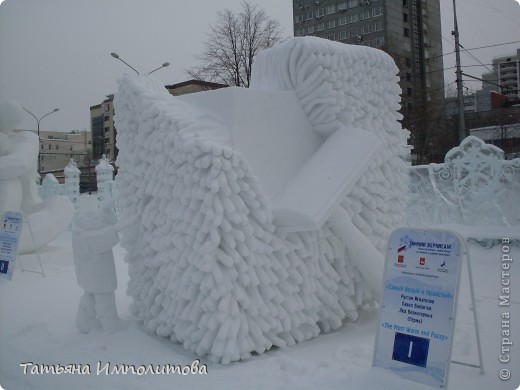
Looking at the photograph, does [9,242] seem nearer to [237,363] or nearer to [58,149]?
[237,363]

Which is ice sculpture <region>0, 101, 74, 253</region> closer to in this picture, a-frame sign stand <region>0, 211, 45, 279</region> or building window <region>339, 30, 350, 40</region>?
a-frame sign stand <region>0, 211, 45, 279</region>

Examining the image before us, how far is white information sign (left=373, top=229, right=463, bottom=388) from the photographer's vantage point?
10.1ft

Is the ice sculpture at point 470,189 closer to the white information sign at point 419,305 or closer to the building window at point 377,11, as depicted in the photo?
the white information sign at point 419,305

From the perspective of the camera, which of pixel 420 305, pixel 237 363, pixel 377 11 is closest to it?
pixel 420 305

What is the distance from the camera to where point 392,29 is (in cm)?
2278

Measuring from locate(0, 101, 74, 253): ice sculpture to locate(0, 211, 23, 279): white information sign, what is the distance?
85cm

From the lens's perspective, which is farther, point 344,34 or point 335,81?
point 344,34

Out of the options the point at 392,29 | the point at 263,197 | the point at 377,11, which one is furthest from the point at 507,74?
the point at 377,11

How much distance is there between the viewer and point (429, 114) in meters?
21.0

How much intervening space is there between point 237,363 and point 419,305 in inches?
55.8

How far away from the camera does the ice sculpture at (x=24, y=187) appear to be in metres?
8.12

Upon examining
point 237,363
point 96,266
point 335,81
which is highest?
point 335,81

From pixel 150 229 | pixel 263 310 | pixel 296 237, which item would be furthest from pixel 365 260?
pixel 150 229

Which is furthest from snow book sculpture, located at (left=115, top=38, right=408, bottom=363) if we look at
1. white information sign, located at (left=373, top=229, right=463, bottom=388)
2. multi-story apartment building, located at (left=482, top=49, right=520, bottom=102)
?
multi-story apartment building, located at (left=482, top=49, right=520, bottom=102)
